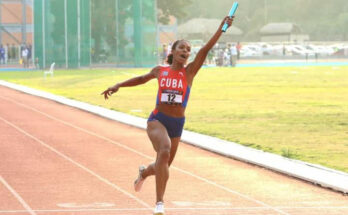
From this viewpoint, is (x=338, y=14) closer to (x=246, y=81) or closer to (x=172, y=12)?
(x=172, y=12)

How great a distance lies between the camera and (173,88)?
31.5 feet

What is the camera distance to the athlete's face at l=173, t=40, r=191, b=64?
9.62 metres

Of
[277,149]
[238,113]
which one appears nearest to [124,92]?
[238,113]

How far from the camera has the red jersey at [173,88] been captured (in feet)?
31.5

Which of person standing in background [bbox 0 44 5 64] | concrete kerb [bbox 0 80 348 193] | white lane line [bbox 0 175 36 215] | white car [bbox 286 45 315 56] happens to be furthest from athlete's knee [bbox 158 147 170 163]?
white car [bbox 286 45 315 56]

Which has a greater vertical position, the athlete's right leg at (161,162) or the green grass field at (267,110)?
the athlete's right leg at (161,162)

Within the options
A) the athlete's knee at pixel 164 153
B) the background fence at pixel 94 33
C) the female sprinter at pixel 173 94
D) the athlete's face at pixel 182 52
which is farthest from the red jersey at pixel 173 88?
the background fence at pixel 94 33

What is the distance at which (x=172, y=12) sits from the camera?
9369 cm

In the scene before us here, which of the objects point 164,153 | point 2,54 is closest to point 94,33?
point 2,54

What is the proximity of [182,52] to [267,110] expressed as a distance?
16.9 metres

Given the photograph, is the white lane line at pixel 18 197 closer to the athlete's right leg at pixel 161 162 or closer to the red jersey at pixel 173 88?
the athlete's right leg at pixel 161 162

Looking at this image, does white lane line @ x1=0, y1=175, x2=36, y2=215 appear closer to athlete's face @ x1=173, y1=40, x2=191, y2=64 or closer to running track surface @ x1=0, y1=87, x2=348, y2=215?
running track surface @ x1=0, y1=87, x2=348, y2=215

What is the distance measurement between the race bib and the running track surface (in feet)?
4.16

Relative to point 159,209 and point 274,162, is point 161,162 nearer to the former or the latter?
point 159,209
